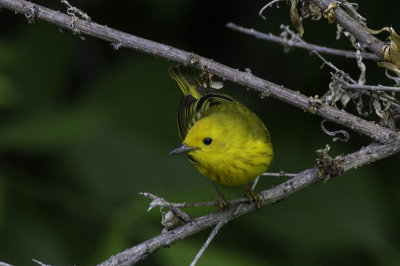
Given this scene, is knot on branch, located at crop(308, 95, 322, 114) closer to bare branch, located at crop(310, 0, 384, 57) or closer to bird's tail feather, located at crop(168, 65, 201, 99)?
bare branch, located at crop(310, 0, 384, 57)

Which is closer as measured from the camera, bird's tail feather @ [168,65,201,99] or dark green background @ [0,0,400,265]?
dark green background @ [0,0,400,265]

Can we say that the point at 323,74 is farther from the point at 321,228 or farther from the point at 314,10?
the point at 314,10

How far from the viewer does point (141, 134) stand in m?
4.82

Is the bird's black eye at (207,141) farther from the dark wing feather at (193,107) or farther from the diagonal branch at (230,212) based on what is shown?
the diagonal branch at (230,212)

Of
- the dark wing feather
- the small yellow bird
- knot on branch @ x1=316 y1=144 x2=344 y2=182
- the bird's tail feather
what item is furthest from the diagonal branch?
the bird's tail feather

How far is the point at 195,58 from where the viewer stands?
2963 mm

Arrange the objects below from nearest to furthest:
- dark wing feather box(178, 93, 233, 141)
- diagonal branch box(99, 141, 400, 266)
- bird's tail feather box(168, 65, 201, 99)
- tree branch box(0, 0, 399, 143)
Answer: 1. diagonal branch box(99, 141, 400, 266)
2. tree branch box(0, 0, 399, 143)
3. dark wing feather box(178, 93, 233, 141)
4. bird's tail feather box(168, 65, 201, 99)

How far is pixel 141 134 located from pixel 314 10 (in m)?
2.12

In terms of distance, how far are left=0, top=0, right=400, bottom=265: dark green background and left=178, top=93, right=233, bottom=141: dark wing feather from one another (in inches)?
18.3

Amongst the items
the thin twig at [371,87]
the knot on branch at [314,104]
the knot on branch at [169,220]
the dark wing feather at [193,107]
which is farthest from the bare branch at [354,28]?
the dark wing feather at [193,107]

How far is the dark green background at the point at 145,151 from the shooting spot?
4.08 meters

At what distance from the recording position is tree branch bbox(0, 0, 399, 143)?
9.53 ft

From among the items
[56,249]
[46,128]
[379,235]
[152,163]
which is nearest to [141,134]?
[152,163]

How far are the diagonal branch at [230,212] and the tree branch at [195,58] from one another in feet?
0.21
